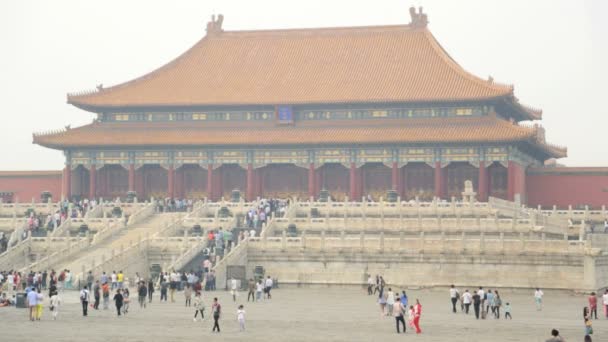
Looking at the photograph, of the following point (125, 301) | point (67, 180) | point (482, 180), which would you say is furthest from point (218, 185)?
point (125, 301)

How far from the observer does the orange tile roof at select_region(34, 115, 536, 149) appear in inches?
2771

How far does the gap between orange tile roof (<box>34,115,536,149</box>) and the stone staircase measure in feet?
48.5

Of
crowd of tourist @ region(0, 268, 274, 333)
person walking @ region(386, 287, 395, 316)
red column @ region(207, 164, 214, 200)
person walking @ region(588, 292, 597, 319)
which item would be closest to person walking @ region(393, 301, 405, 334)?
person walking @ region(386, 287, 395, 316)

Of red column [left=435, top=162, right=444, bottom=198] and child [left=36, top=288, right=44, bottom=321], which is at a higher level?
red column [left=435, top=162, right=444, bottom=198]

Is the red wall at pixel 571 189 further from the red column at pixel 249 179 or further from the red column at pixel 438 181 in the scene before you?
the red column at pixel 249 179

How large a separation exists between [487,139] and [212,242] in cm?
2326

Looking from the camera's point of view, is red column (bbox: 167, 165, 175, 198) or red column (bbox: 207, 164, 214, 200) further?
red column (bbox: 167, 165, 175, 198)

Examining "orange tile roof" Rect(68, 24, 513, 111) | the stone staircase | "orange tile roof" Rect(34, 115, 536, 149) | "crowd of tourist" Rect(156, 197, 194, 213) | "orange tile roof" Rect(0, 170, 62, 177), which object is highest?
"orange tile roof" Rect(68, 24, 513, 111)

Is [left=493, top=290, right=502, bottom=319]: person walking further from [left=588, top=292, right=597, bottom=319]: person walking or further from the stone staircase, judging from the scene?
the stone staircase

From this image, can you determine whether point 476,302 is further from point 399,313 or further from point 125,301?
point 125,301

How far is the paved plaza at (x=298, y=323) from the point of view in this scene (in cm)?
3206

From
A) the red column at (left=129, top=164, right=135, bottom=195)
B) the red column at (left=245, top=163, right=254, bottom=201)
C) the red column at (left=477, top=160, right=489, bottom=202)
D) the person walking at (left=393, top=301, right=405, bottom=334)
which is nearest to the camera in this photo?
the person walking at (left=393, top=301, right=405, bottom=334)

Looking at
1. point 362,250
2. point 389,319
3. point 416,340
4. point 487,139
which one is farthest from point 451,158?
point 416,340

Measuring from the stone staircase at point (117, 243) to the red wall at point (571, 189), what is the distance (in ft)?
81.6
